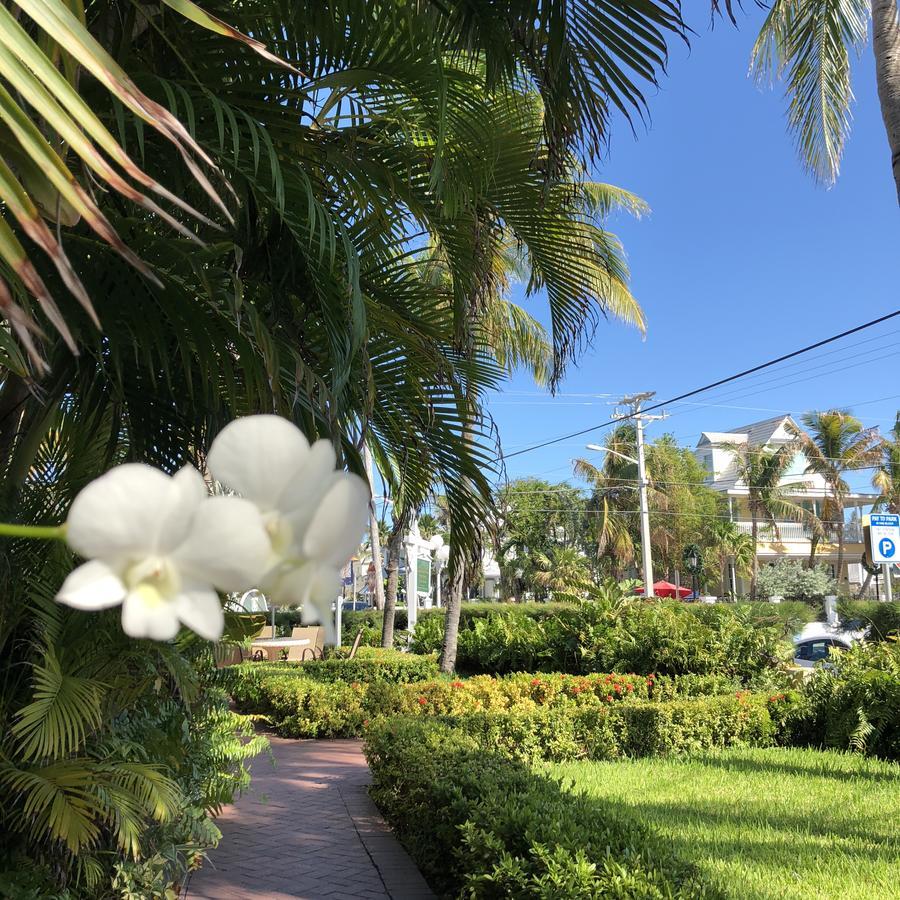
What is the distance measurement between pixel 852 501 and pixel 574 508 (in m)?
14.6

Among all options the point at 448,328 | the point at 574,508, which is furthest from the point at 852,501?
the point at 448,328

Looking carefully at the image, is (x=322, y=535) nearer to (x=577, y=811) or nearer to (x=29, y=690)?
(x=29, y=690)

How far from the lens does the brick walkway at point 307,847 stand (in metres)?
4.97

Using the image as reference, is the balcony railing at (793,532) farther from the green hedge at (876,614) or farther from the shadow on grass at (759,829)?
the shadow on grass at (759,829)

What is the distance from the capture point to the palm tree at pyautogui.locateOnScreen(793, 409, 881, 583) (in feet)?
128

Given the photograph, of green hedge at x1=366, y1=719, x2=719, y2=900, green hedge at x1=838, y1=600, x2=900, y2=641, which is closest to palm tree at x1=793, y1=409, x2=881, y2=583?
green hedge at x1=838, y1=600, x2=900, y2=641

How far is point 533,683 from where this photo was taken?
1011cm

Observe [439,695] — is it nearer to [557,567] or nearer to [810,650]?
[810,650]

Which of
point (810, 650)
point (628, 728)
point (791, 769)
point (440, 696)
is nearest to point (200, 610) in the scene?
point (791, 769)

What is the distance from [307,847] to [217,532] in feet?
20.2

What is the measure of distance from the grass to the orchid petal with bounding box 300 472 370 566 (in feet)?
12.6

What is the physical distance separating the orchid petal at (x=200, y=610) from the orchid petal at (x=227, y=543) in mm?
13

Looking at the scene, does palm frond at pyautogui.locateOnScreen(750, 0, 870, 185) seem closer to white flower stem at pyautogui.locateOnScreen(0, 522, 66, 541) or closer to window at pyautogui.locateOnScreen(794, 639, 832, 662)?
white flower stem at pyautogui.locateOnScreen(0, 522, 66, 541)

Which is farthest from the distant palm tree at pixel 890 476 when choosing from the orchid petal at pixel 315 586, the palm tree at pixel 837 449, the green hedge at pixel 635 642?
the orchid petal at pixel 315 586
